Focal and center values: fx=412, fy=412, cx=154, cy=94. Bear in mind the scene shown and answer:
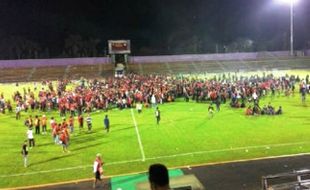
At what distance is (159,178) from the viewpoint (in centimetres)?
486

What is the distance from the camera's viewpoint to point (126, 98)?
40656 millimetres

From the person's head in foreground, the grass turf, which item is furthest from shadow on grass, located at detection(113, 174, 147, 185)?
the person's head in foreground

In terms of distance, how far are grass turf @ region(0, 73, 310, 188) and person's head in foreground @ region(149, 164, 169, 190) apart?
14465 millimetres

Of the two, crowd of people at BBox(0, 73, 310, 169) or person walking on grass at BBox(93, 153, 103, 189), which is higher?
crowd of people at BBox(0, 73, 310, 169)

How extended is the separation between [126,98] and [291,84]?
1939cm

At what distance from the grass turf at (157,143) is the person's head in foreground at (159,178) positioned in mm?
14465

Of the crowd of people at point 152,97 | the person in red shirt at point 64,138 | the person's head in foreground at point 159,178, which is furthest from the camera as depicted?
the crowd of people at point 152,97

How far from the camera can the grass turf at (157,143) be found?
2014 cm

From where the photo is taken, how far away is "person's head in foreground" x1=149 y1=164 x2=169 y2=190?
4.86 m

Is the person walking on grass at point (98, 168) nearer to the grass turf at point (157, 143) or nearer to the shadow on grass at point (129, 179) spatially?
the shadow on grass at point (129, 179)

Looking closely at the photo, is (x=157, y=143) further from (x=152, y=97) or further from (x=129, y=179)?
(x=152, y=97)

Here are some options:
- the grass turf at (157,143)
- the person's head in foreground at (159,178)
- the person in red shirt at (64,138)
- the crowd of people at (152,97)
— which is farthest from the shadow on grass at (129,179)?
the crowd of people at (152,97)

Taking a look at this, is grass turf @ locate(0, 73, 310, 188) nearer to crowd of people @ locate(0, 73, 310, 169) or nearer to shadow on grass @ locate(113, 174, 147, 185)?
crowd of people @ locate(0, 73, 310, 169)

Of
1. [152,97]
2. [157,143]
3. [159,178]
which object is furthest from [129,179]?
[152,97]
